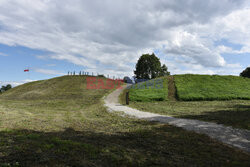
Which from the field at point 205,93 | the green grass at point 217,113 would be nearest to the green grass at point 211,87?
the field at point 205,93

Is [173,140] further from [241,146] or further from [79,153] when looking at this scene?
[79,153]

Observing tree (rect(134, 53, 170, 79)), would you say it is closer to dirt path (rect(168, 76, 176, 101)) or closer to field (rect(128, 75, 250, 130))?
field (rect(128, 75, 250, 130))

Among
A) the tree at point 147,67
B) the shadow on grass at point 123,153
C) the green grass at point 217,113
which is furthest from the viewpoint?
the tree at point 147,67

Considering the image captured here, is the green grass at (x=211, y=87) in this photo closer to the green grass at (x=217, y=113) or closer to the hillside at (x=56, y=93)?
the green grass at (x=217, y=113)

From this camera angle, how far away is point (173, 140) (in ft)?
28.6

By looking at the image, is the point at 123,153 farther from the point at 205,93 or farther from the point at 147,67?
the point at 147,67

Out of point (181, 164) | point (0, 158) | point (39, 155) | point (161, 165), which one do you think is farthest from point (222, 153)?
point (0, 158)

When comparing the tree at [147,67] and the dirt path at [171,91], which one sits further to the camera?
the tree at [147,67]

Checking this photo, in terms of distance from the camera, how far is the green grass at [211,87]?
3109 cm

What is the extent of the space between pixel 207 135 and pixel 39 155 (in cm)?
918

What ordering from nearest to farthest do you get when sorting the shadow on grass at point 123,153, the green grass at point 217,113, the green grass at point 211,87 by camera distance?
1. the shadow on grass at point 123,153
2. the green grass at point 217,113
3. the green grass at point 211,87

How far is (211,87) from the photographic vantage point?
3753cm

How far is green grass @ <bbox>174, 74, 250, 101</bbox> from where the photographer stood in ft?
102

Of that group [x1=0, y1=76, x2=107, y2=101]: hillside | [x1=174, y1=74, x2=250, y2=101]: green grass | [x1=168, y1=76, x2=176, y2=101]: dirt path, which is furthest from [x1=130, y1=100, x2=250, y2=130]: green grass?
[x1=0, y1=76, x2=107, y2=101]: hillside
